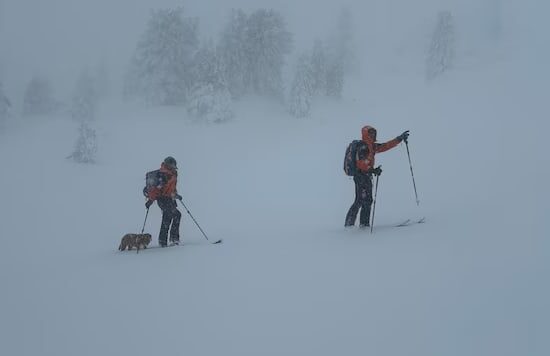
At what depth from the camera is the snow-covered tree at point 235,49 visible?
3731 centimetres

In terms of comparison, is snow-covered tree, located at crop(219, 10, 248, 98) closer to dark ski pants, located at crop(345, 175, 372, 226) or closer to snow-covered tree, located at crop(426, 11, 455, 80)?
snow-covered tree, located at crop(426, 11, 455, 80)

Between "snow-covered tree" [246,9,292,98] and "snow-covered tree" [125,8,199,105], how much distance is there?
5.73m

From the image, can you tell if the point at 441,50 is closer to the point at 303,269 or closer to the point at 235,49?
the point at 235,49

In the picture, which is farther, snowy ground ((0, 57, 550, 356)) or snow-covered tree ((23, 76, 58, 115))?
snow-covered tree ((23, 76, 58, 115))

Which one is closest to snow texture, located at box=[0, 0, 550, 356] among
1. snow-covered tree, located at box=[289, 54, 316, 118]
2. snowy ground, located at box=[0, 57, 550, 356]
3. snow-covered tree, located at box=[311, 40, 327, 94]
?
snowy ground, located at box=[0, 57, 550, 356]

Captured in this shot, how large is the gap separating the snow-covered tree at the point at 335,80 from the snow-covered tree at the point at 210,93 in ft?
34.7

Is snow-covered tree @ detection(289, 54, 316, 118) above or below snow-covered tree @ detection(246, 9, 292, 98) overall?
below

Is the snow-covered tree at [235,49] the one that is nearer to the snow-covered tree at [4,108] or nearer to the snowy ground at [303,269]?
the snowy ground at [303,269]

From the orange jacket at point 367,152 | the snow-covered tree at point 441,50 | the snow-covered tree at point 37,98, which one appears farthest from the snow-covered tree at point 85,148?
the snow-covered tree at point 441,50

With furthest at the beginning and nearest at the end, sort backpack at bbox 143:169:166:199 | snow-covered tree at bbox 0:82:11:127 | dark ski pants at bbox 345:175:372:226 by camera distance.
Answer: snow-covered tree at bbox 0:82:11:127, backpack at bbox 143:169:166:199, dark ski pants at bbox 345:175:372:226

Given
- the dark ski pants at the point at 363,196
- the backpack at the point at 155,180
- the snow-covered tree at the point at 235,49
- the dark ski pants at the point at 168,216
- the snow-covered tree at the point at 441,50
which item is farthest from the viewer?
the snow-covered tree at the point at 441,50

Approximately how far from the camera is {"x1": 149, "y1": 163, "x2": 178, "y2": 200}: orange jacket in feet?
27.8

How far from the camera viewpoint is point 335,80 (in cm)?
3741

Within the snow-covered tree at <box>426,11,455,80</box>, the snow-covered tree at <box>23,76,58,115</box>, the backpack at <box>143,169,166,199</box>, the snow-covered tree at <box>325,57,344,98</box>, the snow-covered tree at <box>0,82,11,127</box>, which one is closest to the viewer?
the backpack at <box>143,169,166,199</box>
